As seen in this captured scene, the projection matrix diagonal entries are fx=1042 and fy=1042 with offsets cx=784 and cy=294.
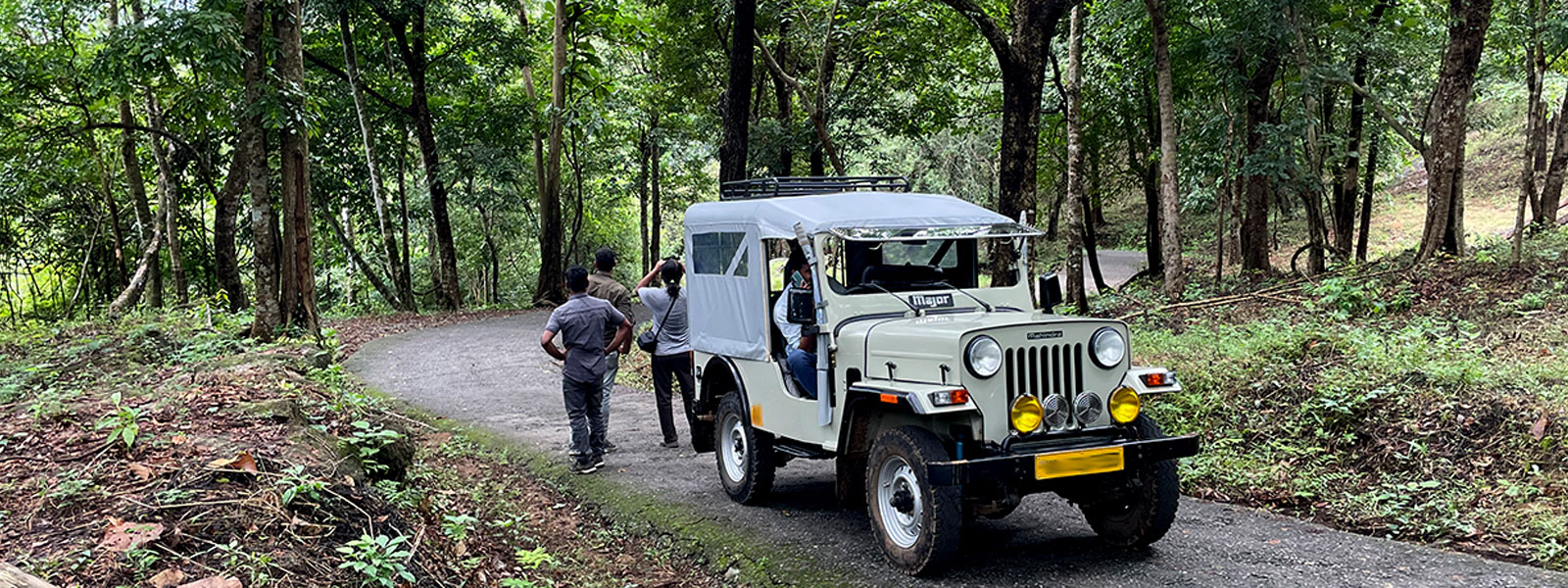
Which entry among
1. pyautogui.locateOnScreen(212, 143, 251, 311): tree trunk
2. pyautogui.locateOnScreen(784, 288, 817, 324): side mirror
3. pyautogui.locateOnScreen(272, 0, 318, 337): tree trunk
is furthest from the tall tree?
pyautogui.locateOnScreen(212, 143, 251, 311): tree trunk

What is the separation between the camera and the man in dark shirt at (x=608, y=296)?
30.6 feet

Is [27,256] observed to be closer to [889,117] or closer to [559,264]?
[559,264]

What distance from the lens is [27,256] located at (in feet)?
87.0

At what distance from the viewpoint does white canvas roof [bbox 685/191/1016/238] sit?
22.6 ft

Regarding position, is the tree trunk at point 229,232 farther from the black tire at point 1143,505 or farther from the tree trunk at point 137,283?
the black tire at point 1143,505

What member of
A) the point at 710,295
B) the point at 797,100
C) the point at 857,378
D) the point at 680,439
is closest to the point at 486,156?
the point at 797,100

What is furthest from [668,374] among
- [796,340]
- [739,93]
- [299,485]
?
[739,93]

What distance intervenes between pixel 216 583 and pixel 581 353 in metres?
4.83

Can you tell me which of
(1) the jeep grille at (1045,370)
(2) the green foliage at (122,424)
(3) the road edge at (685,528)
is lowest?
(3) the road edge at (685,528)

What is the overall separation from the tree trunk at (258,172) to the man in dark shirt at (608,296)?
6.03m

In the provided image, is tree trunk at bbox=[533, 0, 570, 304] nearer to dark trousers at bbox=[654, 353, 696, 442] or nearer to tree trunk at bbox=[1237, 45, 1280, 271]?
tree trunk at bbox=[1237, 45, 1280, 271]

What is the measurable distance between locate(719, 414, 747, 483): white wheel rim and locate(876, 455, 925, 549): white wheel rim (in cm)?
200

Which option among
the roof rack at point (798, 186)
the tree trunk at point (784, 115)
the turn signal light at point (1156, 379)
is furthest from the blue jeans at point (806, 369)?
the tree trunk at point (784, 115)

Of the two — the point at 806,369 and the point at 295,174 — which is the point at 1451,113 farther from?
the point at 295,174
